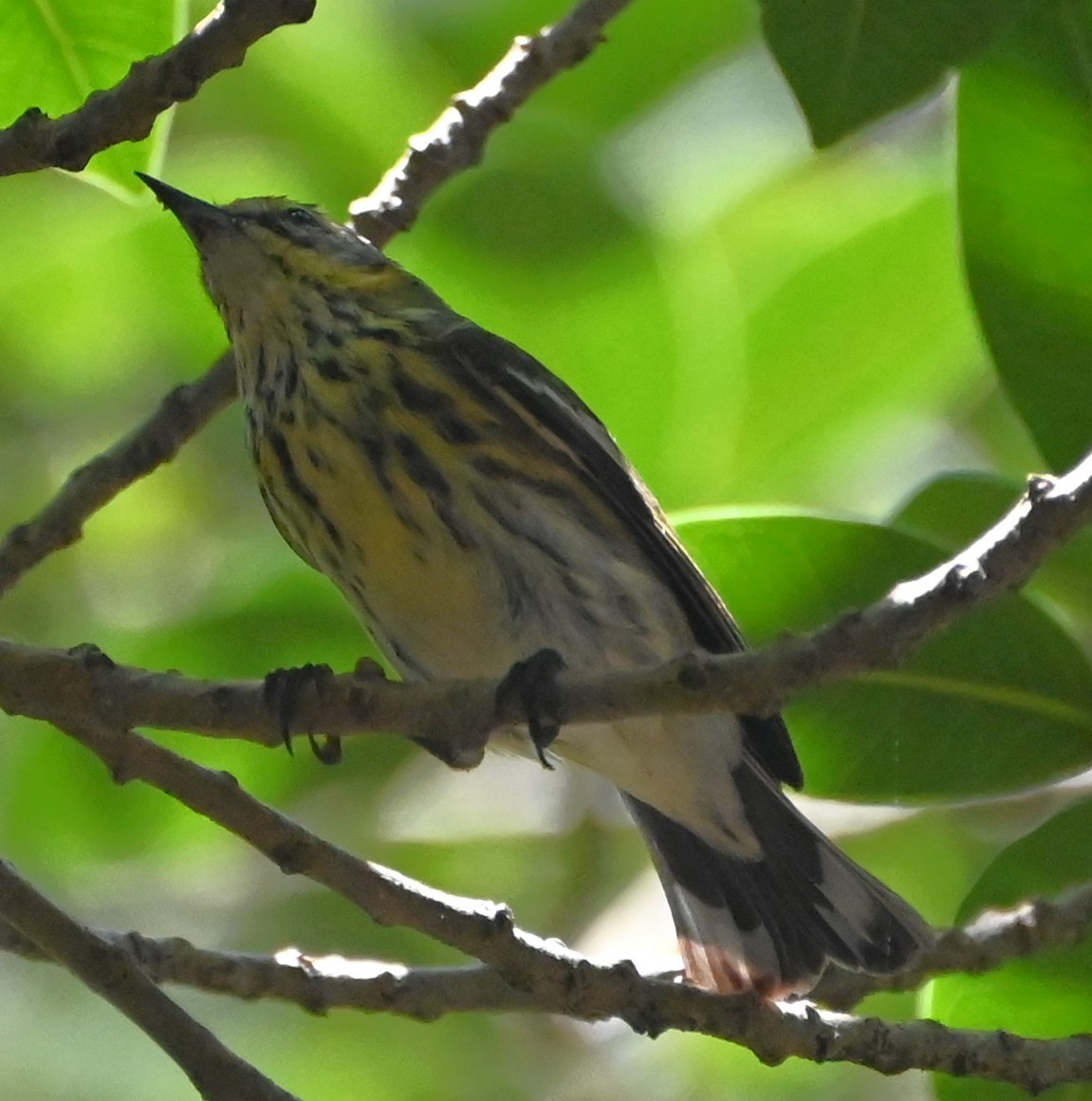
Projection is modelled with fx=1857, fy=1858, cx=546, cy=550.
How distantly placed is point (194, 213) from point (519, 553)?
36.5 inches

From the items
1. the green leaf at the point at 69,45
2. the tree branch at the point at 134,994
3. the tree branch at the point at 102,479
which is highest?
the green leaf at the point at 69,45

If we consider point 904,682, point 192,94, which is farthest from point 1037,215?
point 192,94

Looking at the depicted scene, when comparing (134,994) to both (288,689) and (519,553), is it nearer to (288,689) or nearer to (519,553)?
(288,689)

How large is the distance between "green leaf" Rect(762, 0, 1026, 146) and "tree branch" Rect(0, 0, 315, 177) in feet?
2.23

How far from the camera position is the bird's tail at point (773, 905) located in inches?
117

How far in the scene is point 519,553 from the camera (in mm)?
3066

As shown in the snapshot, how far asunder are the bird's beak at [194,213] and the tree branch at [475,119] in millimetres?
320

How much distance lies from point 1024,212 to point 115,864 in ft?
8.02

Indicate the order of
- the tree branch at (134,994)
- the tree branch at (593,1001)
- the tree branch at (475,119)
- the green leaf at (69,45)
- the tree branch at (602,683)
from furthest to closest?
the tree branch at (475,119) < the green leaf at (69,45) < the tree branch at (593,1001) < the tree branch at (134,994) < the tree branch at (602,683)

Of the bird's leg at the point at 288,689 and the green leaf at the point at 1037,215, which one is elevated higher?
the green leaf at the point at 1037,215

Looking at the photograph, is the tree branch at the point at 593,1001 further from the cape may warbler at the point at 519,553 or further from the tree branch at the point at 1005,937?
the cape may warbler at the point at 519,553

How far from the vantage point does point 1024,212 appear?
2512 mm

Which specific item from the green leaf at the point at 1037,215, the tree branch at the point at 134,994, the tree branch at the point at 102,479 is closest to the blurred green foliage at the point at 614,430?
the green leaf at the point at 1037,215

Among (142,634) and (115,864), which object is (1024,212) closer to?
(142,634)
